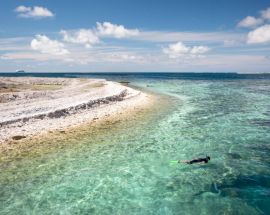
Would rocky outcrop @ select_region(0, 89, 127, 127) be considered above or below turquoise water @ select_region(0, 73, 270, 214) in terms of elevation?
above

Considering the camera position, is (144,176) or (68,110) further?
(68,110)

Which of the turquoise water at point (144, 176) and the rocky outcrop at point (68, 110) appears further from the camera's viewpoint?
the rocky outcrop at point (68, 110)

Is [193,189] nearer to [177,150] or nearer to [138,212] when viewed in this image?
[138,212]

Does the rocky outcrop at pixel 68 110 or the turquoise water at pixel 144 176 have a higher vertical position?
the rocky outcrop at pixel 68 110

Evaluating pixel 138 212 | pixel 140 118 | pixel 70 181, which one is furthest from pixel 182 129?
pixel 138 212

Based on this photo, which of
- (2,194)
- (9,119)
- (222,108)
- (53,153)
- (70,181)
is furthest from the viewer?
(222,108)

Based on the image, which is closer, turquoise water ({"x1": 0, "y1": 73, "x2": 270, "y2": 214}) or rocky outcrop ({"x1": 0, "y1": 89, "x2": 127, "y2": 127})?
turquoise water ({"x1": 0, "y1": 73, "x2": 270, "y2": 214})

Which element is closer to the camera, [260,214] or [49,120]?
[260,214]

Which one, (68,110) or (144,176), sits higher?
(68,110)
